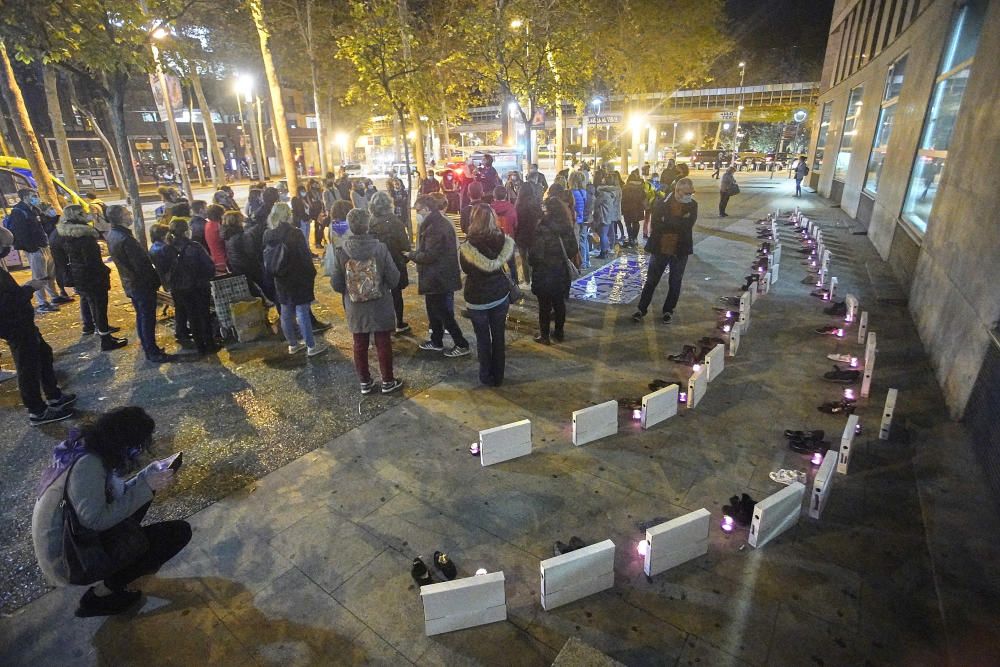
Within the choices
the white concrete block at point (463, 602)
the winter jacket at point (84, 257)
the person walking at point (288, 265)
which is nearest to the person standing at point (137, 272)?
the winter jacket at point (84, 257)

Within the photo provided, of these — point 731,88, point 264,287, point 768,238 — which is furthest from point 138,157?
point 731,88

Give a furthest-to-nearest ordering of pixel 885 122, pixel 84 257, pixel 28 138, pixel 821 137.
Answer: pixel 821 137 < pixel 885 122 < pixel 28 138 < pixel 84 257

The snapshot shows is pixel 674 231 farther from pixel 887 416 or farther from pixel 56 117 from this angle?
pixel 56 117

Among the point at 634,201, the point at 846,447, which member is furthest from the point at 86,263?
the point at 634,201

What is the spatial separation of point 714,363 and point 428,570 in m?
3.98

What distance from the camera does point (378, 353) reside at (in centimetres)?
571

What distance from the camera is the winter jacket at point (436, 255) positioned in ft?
20.4

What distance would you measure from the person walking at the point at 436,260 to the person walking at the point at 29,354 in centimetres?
395

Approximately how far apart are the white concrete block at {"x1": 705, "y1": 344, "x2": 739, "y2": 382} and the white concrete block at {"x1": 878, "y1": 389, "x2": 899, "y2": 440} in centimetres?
156

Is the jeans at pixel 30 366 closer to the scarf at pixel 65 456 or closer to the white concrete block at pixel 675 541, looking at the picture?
the scarf at pixel 65 456

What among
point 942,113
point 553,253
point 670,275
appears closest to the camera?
point 553,253

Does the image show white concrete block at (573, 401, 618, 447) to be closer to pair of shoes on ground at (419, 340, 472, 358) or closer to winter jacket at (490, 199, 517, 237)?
pair of shoes on ground at (419, 340, 472, 358)

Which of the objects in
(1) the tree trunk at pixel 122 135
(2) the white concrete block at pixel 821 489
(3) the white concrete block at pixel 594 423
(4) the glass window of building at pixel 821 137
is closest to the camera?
(2) the white concrete block at pixel 821 489

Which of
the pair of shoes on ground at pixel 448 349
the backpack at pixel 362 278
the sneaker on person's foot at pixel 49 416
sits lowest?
the sneaker on person's foot at pixel 49 416
